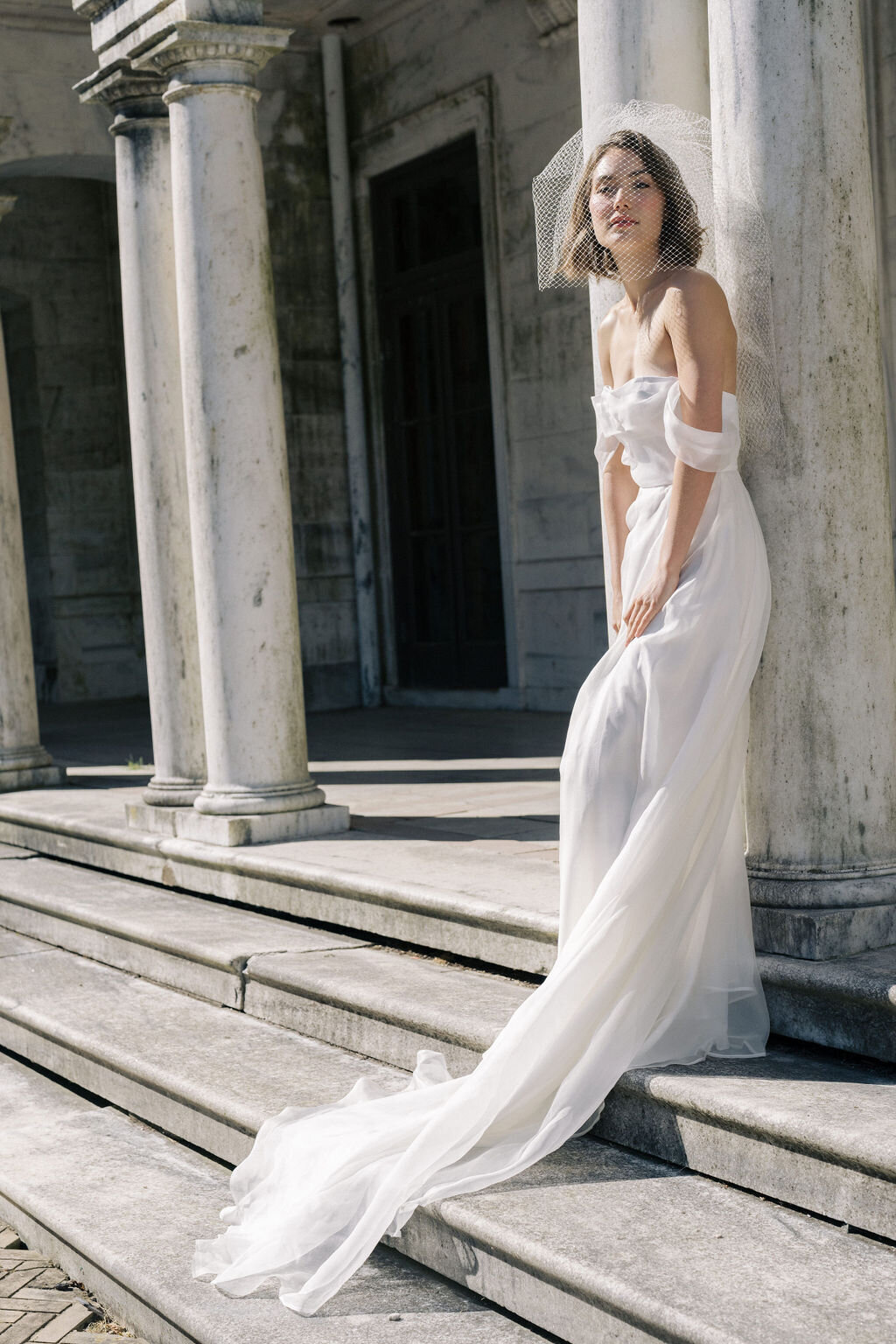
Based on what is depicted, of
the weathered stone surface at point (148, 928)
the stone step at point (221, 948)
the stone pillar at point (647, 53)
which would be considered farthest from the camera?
the weathered stone surface at point (148, 928)

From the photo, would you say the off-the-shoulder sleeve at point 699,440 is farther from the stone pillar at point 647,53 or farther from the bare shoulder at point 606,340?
the stone pillar at point 647,53

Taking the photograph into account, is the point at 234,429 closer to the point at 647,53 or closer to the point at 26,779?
the point at 647,53

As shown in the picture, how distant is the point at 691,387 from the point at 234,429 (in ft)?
9.59

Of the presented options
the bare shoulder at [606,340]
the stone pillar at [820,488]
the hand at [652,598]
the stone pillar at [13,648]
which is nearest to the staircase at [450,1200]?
the stone pillar at [820,488]

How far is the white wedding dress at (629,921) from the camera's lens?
10.9 feet

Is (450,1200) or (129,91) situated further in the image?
(129,91)

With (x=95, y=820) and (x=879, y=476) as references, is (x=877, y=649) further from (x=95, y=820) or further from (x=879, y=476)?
(x=95, y=820)

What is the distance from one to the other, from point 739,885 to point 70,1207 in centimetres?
175

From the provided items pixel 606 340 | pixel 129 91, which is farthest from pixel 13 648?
pixel 606 340

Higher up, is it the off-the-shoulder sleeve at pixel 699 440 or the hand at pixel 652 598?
the off-the-shoulder sleeve at pixel 699 440

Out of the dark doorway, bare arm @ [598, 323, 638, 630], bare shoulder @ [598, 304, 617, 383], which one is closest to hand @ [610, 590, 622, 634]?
bare arm @ [598, 323, 638, 630]

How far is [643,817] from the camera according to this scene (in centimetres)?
350

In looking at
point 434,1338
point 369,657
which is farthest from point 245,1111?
point 369,657

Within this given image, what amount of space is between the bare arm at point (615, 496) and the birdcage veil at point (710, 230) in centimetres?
21
